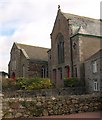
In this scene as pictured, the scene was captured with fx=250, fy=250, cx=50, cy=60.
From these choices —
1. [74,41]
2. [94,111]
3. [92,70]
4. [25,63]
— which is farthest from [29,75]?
[94,111]

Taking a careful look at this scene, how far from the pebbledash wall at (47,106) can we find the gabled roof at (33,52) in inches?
1469

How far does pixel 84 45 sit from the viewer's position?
40.3 m

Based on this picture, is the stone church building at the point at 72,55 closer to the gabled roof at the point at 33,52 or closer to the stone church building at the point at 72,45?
the stone church building at the point at 72,45

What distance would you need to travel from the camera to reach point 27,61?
2069 inches

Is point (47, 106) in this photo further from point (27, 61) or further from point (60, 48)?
point (27, 61)

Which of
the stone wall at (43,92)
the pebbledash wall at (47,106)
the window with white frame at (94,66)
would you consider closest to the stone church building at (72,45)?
the window with white frame at (94,66)

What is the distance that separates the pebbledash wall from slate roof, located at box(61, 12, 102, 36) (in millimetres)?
24547

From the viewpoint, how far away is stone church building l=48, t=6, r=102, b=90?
1571 inches

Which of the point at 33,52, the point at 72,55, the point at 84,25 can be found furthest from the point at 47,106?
the point at 33,52

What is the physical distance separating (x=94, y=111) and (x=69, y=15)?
1227 inches

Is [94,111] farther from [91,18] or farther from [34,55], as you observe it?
[34,55]

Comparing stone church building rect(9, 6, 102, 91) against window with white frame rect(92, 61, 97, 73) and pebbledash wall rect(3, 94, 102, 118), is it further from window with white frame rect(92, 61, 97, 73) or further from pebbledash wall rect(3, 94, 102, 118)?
pebbledash wall rect(3, 94, 102, 118)

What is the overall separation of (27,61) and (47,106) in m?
37.5

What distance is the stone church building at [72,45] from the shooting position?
39906 mm
